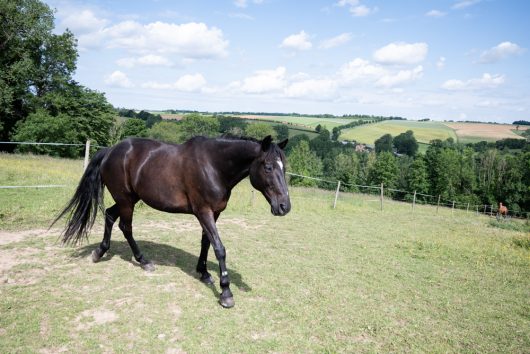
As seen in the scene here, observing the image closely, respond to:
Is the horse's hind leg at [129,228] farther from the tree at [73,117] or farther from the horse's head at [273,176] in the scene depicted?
the tree at [73,117]

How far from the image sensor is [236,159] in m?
4.36

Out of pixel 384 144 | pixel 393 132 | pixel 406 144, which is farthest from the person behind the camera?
pixel 393 132

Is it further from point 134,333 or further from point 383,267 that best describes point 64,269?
point 383,267

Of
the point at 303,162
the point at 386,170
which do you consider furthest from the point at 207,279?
the point at 303,162

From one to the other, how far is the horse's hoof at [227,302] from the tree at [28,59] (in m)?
31.7

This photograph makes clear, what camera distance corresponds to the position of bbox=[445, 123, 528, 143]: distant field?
83312mm

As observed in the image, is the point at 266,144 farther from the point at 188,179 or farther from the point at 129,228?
the point at 129,228

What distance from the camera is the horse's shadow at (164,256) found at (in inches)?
207

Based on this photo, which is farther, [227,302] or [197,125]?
[197,125]

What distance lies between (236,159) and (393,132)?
9912 centimetres

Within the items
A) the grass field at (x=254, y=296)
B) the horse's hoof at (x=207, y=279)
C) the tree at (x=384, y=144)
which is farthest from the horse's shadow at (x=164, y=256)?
the tree at (x=384, y=144)

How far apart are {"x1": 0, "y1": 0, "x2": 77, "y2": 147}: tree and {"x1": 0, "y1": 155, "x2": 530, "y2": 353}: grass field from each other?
1039 inches

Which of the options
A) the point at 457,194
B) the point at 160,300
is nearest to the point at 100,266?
the point at 160,300

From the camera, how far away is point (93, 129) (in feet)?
119
